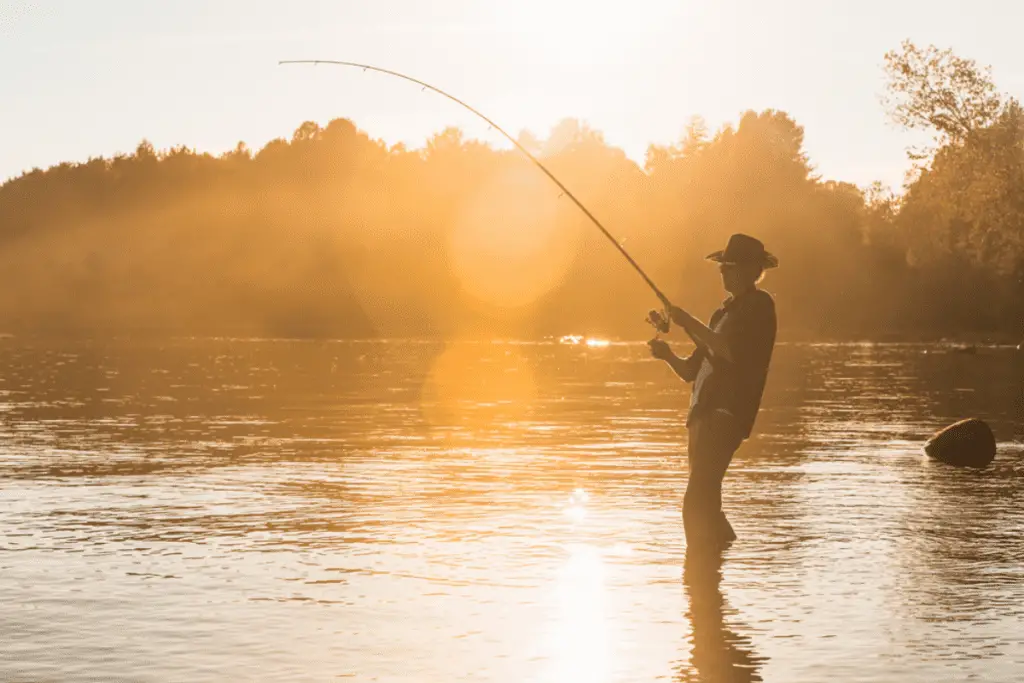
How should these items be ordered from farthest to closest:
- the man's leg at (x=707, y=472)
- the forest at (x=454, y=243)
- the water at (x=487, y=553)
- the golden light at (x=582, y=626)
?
the forest at (x=454, y=243) < the man's leg at (x=707, y=472) < the water at (x=487, y=553) < the golden light at (x=582, y=626)

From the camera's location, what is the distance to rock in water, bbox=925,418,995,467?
19641 millimetres

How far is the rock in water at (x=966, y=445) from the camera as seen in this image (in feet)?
64.4

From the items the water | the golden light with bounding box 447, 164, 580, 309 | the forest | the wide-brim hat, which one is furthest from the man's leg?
the golden light with bounding box 447, 164, 580, 309

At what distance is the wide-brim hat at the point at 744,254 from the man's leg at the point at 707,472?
1.03m

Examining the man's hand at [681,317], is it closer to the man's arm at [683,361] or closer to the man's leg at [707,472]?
the man's arm at [683,361]

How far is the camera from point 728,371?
11.0 meters

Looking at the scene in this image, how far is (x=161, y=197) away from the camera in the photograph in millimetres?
148750

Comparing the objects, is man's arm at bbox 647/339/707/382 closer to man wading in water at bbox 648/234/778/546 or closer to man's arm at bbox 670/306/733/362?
Result: man wading in water at bbox 648/234/778/546

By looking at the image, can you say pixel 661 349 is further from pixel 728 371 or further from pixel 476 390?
pixel 476 390

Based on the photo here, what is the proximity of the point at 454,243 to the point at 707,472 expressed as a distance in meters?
118

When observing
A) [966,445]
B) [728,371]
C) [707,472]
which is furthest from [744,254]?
[966,445]

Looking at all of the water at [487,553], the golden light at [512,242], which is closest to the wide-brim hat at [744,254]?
the water at [487,553]

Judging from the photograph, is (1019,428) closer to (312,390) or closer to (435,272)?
(312,390)

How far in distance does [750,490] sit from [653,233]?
97111 mm
